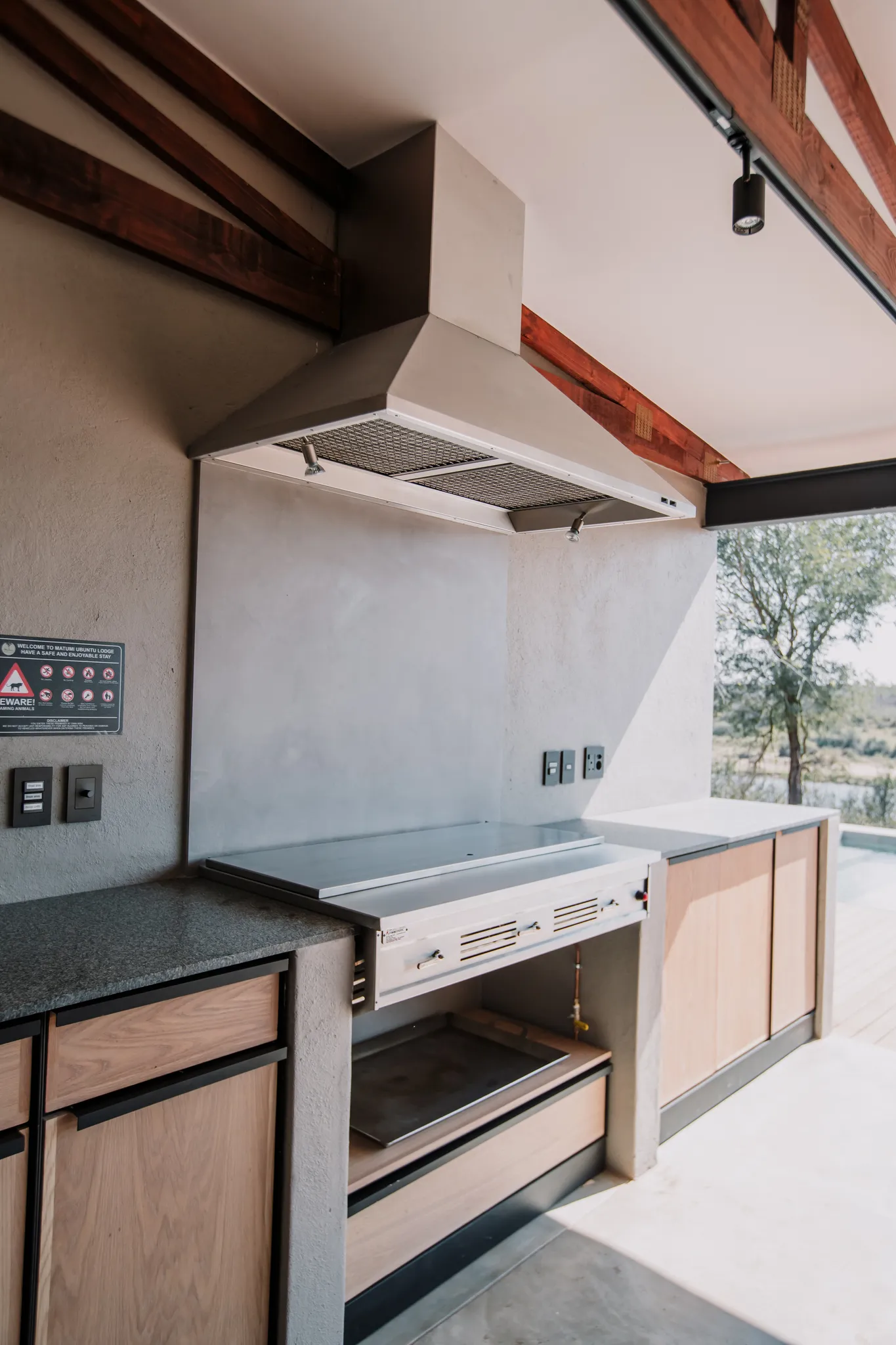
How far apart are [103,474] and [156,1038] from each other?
1127mm

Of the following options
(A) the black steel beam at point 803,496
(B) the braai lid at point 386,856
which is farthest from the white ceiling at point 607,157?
(B) the braai lid at point 386,856

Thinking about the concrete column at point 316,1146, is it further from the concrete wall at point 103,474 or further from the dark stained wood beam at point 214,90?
the dark stained wood beam at point 214,90

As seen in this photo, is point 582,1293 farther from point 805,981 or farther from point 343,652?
point 805,981

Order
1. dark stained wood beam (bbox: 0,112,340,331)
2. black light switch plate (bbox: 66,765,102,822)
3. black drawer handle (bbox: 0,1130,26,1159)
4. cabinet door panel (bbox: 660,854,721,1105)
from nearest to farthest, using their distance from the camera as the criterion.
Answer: black drawer handle (bbox: 0,1130,26,1159), dark stained wood beam (bbox: 0,112,340,331), black light switch plate (bbox: 66,765,102,822), cabinet door panel (bbox: 660,854,721,1105)

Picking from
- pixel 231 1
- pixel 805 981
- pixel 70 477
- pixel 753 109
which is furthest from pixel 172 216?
pixel 805 981

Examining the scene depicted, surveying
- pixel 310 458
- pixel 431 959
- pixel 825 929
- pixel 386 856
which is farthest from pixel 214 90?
pixel 825 929

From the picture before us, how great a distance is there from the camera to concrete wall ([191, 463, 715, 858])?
208cm

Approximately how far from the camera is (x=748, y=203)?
1816 millimetres

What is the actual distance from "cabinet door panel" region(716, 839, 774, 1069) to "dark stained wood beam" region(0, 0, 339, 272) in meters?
2.31

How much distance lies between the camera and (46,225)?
176 centimetres

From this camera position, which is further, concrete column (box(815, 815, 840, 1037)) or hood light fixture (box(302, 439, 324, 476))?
concrete column (box(815, 815, 840, 1037))

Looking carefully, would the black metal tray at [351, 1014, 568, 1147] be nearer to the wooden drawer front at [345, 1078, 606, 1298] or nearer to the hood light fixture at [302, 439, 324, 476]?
the wooden drawer front at [345, 1078, 606, 1298]

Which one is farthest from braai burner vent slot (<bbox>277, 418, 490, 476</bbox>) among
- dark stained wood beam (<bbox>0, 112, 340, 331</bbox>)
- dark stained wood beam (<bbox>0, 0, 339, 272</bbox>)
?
dark stained wood beam (<bbox>0, 0, 339, 272</bbox>)

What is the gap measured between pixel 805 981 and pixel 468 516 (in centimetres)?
243
